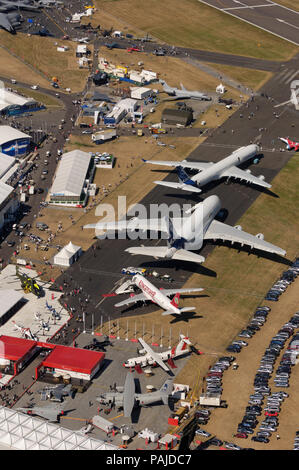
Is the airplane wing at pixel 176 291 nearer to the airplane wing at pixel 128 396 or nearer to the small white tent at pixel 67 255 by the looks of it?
the small white tent at pixel 67 255

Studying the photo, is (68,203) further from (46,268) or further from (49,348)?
(49,348)

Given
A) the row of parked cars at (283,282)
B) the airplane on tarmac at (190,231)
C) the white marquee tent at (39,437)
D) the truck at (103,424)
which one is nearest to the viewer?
the white marquee tent at (39,437)

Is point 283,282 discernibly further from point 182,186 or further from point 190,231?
point 182,186

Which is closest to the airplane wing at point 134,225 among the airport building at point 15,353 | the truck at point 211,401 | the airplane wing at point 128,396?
the airport building at point 15,353

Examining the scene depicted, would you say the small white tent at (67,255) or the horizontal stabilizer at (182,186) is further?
the horizontal stabilizer at (182,186)

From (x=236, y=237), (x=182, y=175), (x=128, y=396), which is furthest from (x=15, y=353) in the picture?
(x=182, y=175)
